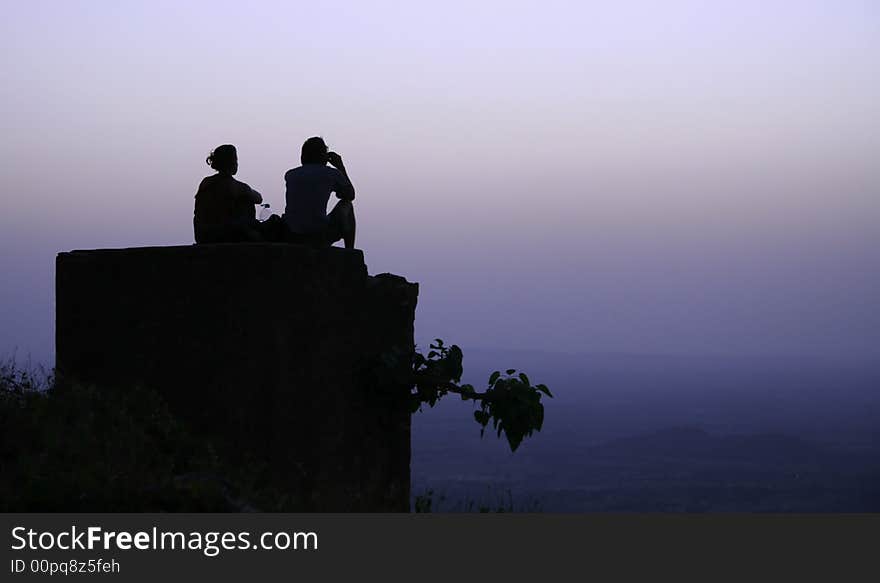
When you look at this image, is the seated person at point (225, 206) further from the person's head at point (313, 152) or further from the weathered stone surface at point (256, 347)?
the weathered stone surface at point (256, 347)

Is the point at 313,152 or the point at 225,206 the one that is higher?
the point at 313,152

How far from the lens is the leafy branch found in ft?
29.1

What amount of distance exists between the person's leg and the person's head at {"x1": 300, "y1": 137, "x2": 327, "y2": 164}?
1.43ft

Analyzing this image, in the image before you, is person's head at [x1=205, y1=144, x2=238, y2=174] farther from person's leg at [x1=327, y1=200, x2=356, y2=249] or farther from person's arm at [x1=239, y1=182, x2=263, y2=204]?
person's leg at [x1=327, y1=200, x2=356, y2=249]

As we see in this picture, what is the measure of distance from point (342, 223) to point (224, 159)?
1.22 metres

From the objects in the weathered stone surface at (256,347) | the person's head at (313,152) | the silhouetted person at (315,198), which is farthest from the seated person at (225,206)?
the weathered stone surface at (256,347)

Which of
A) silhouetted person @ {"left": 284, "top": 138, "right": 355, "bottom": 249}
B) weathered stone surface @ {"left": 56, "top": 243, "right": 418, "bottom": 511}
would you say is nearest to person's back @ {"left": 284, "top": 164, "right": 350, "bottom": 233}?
silhouetted person @ {"left": 284, "top": 138, "right": 355, "bottom": 249}

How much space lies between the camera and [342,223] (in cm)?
917

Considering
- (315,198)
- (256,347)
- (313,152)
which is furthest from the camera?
(313,152)

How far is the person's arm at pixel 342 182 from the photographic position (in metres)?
9.14

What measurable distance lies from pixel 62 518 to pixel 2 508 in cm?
42

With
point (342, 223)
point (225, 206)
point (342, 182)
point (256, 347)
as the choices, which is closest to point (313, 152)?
point (342, 182)

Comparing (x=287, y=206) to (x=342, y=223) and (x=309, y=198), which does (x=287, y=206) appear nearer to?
(x=309, y=198)

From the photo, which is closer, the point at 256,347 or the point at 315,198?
the point at 256,347
